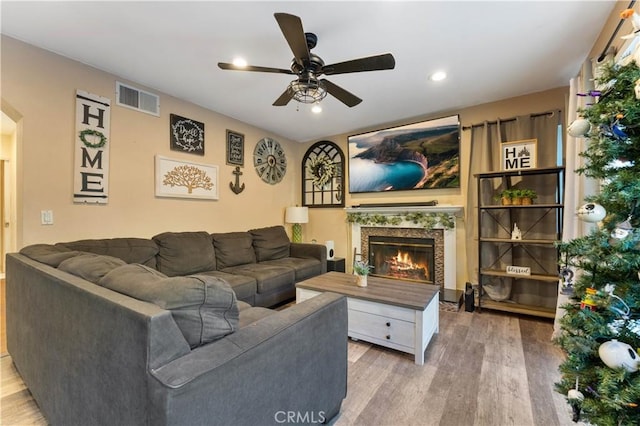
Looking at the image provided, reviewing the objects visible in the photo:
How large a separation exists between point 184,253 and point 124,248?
56cm

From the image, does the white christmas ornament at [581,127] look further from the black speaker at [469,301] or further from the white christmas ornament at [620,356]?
the black speaker at [469,301]

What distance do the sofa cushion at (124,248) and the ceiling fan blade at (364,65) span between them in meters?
2.41

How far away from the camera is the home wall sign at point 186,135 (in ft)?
10.9

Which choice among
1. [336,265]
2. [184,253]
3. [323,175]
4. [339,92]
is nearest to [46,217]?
[184,253]

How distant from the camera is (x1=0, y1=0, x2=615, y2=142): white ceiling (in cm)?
191

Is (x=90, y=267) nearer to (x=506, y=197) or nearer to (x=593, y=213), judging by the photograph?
(x=593, y=213)

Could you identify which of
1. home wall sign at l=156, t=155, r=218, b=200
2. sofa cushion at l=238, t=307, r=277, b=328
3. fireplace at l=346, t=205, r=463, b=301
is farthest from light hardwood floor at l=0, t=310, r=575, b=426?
home wall sign at l=156, t=155, r=218, b=200

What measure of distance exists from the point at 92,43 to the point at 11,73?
66cm

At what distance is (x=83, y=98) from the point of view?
2.59 meters

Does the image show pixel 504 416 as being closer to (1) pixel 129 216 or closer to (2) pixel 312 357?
(2) pixel 312 357

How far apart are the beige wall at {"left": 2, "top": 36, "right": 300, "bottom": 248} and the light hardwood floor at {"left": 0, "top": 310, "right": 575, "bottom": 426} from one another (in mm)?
1215

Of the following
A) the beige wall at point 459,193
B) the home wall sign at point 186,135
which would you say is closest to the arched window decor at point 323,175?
the beige wall at point 459,193

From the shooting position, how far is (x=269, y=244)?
3.96 meters

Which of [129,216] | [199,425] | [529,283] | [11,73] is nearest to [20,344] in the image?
[129,216]
